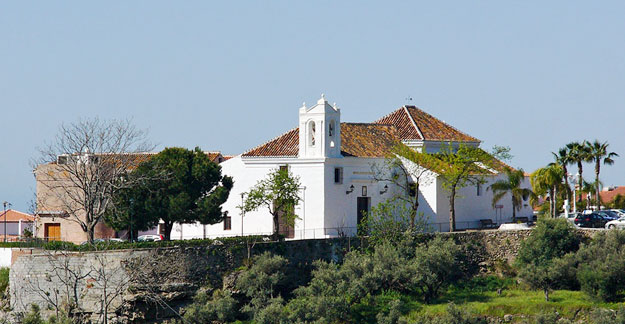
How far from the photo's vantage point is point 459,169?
6406 centimetres

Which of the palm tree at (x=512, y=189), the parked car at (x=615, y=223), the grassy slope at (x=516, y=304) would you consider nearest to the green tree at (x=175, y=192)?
the grassy slope at (x=516, y=304)

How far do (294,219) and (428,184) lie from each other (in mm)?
8928

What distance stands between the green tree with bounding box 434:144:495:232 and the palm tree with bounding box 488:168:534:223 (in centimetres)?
249

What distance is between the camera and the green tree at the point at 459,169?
63.9m

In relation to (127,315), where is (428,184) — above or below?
above

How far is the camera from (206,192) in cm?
6084

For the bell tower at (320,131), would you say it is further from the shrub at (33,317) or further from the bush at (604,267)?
the shrub at (33,317)

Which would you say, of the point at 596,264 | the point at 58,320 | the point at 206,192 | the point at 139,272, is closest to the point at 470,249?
the point at 596,264

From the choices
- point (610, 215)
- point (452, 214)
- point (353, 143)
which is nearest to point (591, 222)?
point (610, 215)

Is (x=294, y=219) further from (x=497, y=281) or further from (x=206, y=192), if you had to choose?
(x=497, y=281)

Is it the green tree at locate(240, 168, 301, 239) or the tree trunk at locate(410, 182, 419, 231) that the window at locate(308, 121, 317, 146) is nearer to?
the green tree at locate(240, 168, 301, 239)

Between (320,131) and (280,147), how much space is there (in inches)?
124

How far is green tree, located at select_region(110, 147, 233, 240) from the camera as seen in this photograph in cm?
5891

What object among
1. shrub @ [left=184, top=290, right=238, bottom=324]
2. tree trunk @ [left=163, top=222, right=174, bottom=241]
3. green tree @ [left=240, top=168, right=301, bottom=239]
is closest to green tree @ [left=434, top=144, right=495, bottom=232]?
green tree @ [left=240, top=168, right=301, bottom=239]
